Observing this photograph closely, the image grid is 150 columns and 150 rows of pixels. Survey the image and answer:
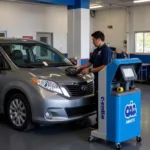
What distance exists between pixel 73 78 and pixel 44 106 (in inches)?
26.6

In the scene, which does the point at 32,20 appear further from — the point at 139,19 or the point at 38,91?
the point at 38,91

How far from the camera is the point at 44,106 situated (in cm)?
434

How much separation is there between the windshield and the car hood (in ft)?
1.08

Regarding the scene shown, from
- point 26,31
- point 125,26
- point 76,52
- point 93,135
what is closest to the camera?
point 93,135

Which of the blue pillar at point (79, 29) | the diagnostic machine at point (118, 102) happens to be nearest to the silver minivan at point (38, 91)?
the diagnostic machine at point (118, 102)

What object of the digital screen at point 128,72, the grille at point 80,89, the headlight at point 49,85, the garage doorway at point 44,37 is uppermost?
the garage doorway at point 44,37

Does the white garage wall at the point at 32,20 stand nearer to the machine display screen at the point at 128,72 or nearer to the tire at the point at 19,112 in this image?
the tire at the point at 19,112

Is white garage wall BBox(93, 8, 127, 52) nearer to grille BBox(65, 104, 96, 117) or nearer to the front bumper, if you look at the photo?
grille BBox(65, 104, 96, 117)

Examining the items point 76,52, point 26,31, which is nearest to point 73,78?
point 76,52

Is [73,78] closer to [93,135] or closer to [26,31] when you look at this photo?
[93,135]

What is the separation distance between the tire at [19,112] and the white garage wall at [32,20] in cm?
745

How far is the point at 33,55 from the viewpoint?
5398 mm

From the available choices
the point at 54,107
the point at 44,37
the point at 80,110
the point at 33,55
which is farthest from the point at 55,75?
the point at 44,37

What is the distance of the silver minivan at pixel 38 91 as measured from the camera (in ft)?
14.4
